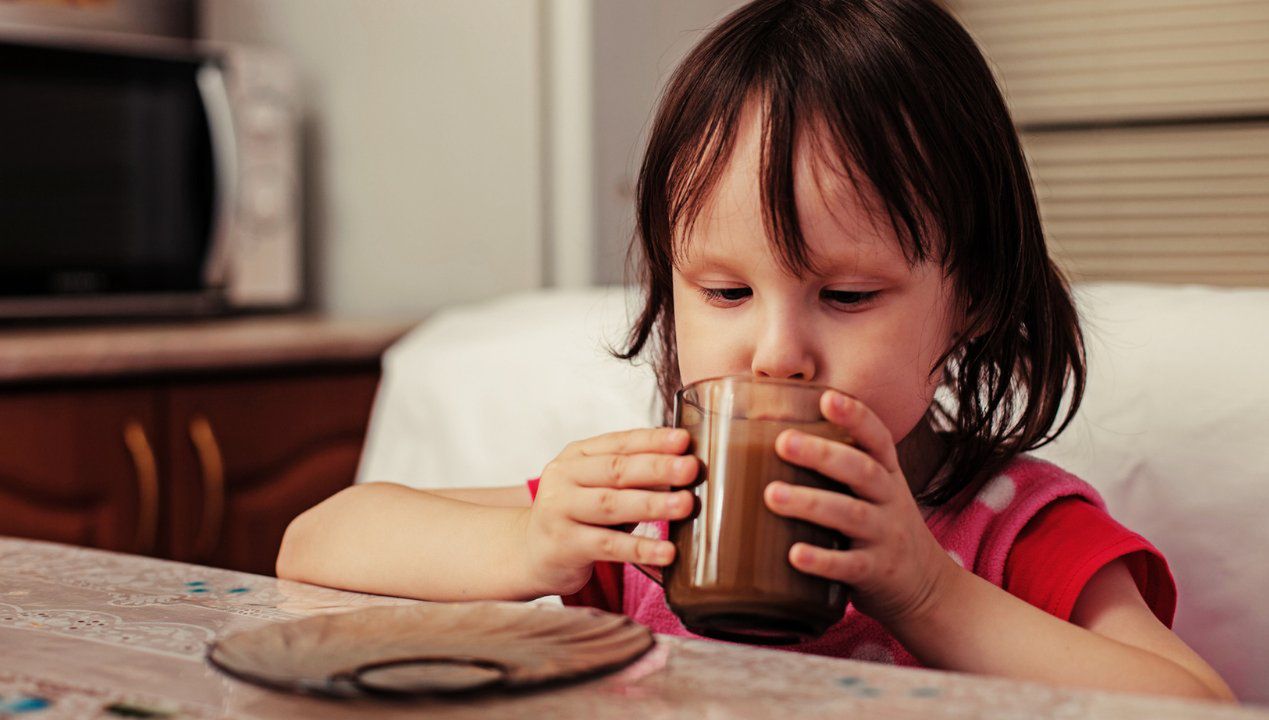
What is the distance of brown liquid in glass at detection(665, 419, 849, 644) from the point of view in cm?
62

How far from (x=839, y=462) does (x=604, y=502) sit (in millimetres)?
155

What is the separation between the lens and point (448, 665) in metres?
0.53

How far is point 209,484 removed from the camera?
1.87 meters

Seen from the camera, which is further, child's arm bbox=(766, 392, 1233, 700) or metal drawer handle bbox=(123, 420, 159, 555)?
metal drawer handle bbox=(123, 420, 159, 555)

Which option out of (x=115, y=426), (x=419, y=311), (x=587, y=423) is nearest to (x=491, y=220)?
(x=419, y=311)

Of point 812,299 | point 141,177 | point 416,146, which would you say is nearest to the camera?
point 812,299

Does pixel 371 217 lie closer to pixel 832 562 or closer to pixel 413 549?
pixel 413 549

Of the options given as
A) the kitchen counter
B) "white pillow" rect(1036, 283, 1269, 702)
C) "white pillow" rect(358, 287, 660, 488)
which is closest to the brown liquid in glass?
"white pillow" rect(1036, 283, 1269, 702)

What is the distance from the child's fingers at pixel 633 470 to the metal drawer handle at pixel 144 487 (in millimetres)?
1221

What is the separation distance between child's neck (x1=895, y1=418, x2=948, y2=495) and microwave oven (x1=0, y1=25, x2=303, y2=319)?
150 cm

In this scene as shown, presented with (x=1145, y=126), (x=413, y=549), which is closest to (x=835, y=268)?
(x=413, y=549)

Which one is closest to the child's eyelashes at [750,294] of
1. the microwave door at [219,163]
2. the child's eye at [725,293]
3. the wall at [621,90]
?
the child's eye at [725,293]

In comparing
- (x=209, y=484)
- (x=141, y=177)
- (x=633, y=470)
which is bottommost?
(x=209, y=484)

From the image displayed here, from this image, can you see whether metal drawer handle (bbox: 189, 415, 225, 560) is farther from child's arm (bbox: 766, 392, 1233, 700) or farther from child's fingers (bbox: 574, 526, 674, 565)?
child's arm (bbox: 766, 392, 1233, 700)
